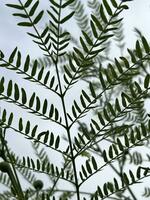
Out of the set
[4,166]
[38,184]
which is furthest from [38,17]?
[38,184]

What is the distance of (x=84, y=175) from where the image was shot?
44.8 inches

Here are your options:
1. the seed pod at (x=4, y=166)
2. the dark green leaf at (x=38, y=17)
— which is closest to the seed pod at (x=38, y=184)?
the seed pod at (x=4, y=166)

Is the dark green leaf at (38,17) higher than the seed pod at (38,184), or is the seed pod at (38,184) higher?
the dark green leaf at (38,17)

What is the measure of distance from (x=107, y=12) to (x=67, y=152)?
38 centimetres

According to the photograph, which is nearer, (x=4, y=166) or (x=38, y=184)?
(x=4, y=166)

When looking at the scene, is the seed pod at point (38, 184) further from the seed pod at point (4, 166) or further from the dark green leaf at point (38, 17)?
the dark green leaf at point (38, 17)

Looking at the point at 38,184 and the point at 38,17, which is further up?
the point at 38,17

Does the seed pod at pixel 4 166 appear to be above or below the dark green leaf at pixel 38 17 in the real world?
below

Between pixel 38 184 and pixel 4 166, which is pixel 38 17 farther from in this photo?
pixel 38 184

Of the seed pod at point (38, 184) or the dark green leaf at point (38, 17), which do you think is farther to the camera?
the seed pod at point (38, 184)

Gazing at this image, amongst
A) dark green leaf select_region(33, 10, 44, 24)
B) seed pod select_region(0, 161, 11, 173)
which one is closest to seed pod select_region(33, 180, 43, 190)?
seed pod select_region(0, 161, 11, 173)

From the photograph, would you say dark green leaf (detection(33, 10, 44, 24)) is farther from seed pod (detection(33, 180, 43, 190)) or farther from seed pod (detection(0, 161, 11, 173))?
seed pod (detection(33, 180, 43, 190))

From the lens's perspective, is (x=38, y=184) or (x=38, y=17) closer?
(x=38, y=17)

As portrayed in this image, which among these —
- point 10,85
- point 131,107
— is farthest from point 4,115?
point 131,107
